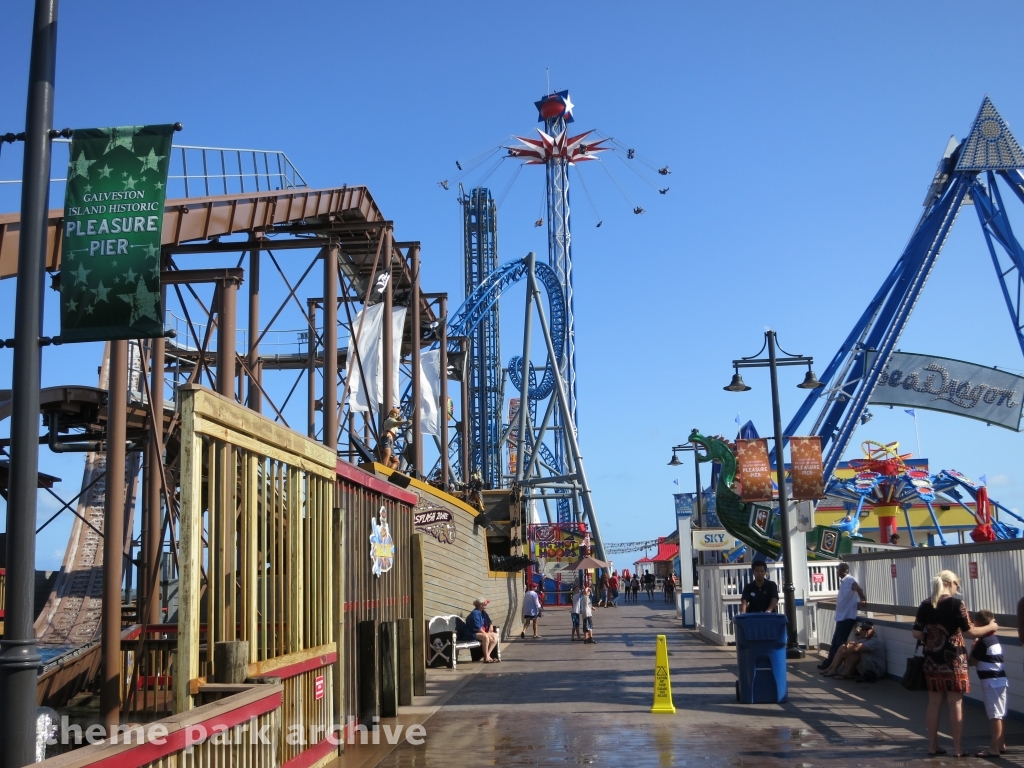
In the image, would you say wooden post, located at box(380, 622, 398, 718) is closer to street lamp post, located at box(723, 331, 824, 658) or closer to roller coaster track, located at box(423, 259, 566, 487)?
street lamp post, located at box(723, 331, 824, 658)

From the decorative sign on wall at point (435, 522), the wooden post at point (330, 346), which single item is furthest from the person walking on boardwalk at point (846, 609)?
the wooden post at point (330, 346)

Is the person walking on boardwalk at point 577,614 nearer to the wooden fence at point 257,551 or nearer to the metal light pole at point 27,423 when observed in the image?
the wooden fence at point 257,551

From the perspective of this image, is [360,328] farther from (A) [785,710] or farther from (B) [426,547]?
(A) [785,710]

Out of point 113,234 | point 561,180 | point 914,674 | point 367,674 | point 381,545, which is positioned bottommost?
point 914,674

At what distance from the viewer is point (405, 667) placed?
12289 mm

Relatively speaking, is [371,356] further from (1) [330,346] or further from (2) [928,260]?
(2) [928,260]

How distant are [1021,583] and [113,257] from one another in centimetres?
888

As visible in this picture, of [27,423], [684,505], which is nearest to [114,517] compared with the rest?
[27,423]

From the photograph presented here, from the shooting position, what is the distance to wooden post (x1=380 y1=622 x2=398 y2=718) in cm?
1118

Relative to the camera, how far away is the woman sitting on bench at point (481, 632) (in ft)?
59.6

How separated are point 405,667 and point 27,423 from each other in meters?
7.20

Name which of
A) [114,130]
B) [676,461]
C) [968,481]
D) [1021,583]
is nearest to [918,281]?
[676,461]

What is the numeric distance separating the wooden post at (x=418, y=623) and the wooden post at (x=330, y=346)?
559 cm

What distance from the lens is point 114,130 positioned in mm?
6484
